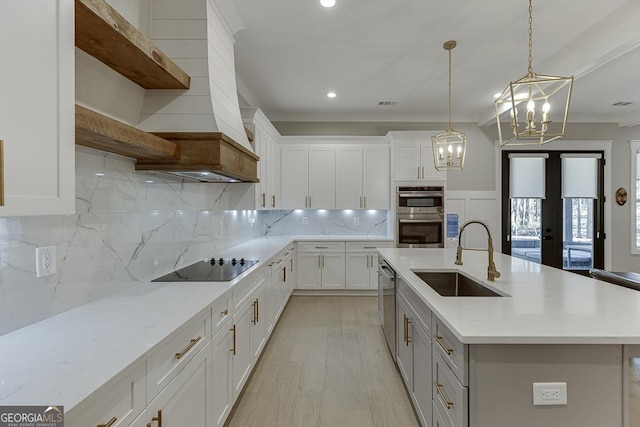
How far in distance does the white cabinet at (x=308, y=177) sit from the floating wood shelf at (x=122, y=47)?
3.12 m

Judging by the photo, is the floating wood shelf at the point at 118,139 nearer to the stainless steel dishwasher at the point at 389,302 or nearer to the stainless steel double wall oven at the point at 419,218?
the stainless steel dishwasher at the point at 389,302

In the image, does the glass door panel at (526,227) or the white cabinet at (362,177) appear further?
the glass door panel at (526,227)

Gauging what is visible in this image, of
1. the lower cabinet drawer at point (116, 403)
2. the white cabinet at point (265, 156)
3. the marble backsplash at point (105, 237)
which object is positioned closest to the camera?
the lower cabinet drawer at point (116, 403)

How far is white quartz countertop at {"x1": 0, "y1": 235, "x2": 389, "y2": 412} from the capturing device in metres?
0.86

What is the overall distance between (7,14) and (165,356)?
1220 mm

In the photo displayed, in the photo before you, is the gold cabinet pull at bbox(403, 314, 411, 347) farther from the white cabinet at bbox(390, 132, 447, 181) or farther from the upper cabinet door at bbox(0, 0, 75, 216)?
the white cabinet at bbox(390, 132, 447, 181)

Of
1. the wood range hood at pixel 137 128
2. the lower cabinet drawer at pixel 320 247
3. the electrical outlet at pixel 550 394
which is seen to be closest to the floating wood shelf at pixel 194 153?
the wood range hood at pixel 137 128

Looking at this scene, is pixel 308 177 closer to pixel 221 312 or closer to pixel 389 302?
pixel 389 302

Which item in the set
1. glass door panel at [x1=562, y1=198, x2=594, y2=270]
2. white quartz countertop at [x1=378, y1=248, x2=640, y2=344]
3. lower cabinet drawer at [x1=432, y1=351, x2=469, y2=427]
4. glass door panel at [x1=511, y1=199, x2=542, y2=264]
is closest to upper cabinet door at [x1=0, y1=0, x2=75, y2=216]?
white quartz countertop at [x1=378, y1=248, x2=640, y2=344]

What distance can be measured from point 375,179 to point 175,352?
14.2 ft

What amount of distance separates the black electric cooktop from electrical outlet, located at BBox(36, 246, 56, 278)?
2.52 feet

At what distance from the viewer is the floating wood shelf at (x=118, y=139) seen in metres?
1.24

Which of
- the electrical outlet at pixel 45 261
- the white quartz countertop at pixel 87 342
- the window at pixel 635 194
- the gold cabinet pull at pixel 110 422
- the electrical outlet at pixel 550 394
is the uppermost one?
the window at pixel 635 194

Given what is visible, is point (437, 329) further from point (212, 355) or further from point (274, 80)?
point (274, 80)
